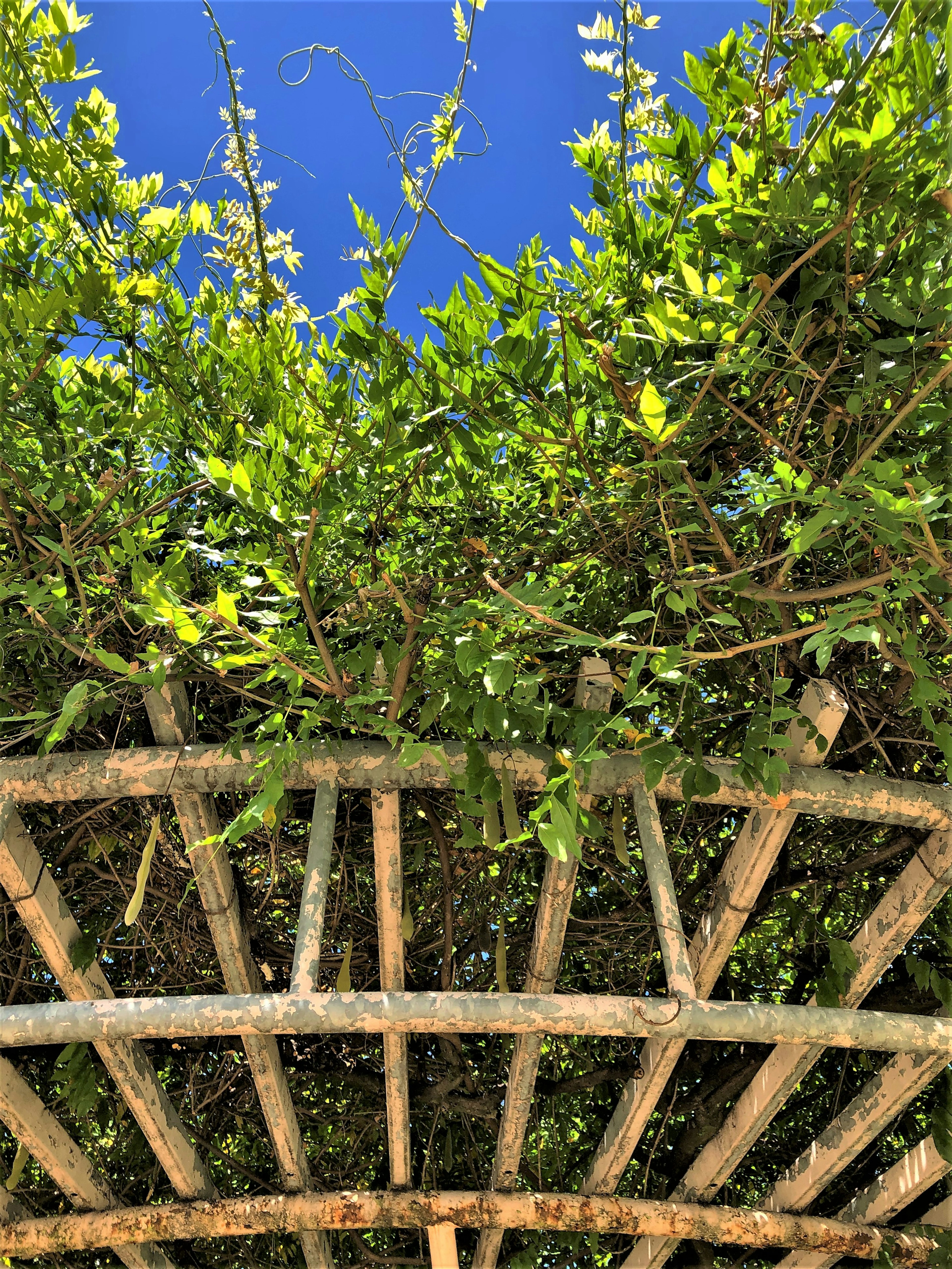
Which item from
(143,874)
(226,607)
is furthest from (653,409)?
(143,874)

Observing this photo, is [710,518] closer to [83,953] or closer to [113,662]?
[113,662]

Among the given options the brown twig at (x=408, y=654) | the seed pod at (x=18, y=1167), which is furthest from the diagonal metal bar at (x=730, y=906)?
the seed pod at (x=18, y=1167)

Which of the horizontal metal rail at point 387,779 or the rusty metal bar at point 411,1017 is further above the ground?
the horizontal metal rail at point 387,779

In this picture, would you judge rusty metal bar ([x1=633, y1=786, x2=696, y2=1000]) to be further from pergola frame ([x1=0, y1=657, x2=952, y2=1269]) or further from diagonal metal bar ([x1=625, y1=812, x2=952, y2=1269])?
diagonal metal bar ([x1=625, y1=812, x2=952, y2=1269])

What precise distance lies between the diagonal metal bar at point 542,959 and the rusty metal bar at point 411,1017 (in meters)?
0.26

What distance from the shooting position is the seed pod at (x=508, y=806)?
6.31 feet

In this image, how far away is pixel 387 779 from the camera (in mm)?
2064

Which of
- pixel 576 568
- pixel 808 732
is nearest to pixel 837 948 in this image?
pixel 808 732

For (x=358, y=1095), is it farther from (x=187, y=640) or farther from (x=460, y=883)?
(x=187, y=640)

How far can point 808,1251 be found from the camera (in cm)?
265

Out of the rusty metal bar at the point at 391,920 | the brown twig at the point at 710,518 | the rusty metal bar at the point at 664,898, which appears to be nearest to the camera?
the brown twig at the point at 710,518

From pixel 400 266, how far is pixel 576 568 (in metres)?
0.65

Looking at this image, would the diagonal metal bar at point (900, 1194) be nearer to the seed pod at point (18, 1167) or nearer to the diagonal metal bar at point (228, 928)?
the diagonal metal bar at point (228, 928)

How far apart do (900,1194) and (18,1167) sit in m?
2.60
